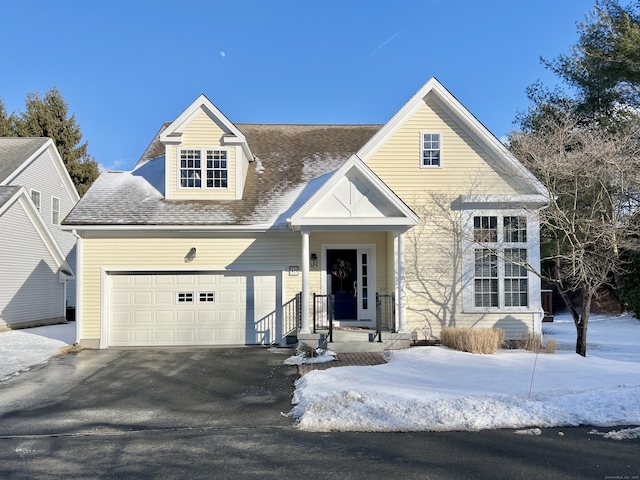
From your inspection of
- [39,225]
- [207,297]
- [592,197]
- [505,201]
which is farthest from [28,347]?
[592,197]

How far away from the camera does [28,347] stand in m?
13.2

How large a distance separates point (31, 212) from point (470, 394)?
18.4 meters

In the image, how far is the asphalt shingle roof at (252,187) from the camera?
13.0 meters

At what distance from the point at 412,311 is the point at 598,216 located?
18.1 ft

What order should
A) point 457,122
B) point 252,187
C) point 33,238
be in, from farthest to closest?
1. point 33,238
2. point 252,187
3. point 457,122

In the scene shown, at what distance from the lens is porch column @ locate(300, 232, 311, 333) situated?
11874 mm

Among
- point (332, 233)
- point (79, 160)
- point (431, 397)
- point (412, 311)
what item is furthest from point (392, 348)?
point (79, 160)

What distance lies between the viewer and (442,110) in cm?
1322

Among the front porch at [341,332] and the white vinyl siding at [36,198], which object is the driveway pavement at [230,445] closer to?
the front porch at [341,332]

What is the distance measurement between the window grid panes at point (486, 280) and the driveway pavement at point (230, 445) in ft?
21.5

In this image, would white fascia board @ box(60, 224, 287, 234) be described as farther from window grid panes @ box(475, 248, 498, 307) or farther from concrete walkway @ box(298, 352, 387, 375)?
window grid panes @ box(475, 248, 498, 307)

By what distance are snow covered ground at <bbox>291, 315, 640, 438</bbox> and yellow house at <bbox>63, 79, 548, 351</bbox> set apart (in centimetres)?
255

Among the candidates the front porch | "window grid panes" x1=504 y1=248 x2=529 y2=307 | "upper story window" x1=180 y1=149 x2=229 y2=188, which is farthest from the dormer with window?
"window grid panes" x1=504 y1=248 x2=529 y2=307

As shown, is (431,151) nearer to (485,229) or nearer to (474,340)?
(485,229)
